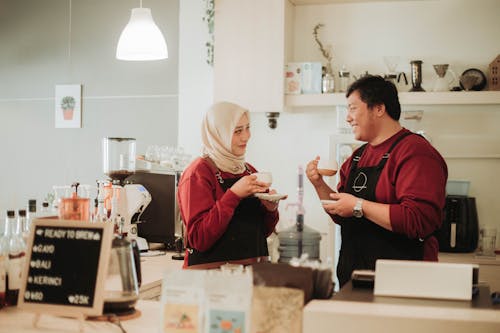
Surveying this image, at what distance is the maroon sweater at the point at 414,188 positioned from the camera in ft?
8.84

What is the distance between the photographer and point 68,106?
5.92 m

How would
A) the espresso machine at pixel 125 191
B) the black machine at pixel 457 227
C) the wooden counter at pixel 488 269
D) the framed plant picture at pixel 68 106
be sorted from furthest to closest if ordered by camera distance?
the framed plant picture at pixel 68 106, the black machine at pixel 457 227, the wooden counter at pixel 488 269, the espresso machine at pixel 125 191

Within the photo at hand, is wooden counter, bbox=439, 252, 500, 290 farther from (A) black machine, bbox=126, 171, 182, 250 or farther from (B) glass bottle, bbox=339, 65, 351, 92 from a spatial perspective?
(A) black machine, bbox=126, 171, 182, 250

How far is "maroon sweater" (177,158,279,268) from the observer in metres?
2.84

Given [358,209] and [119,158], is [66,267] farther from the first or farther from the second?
[119,158]

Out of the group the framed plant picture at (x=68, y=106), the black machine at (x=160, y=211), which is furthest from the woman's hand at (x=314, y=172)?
the framed plant picture at (x=68, y=106)

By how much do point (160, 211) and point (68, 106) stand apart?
2.13 m

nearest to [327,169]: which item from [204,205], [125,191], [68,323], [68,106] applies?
[204,205]

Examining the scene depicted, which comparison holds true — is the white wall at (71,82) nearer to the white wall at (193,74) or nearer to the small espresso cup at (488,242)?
the white wall at (193,74)

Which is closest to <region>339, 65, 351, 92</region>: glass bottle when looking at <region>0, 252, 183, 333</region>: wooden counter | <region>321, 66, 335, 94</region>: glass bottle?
<region>321, 66, 335, 94</region>: glass bottle

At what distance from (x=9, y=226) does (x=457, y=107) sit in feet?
10.6

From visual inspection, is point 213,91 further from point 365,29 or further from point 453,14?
point 453,14

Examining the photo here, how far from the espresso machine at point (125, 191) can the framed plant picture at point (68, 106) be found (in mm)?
1541

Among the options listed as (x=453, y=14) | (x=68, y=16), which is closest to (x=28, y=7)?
(x=68, y=16)
